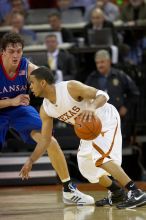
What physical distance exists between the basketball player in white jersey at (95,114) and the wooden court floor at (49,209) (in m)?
0.25

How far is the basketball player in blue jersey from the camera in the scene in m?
5.83

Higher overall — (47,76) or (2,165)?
(47,76)

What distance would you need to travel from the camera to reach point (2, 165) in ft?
25.8

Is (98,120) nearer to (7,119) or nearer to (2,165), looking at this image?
(7,119)

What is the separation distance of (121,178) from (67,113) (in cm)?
75

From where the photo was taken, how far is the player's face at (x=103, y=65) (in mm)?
8608

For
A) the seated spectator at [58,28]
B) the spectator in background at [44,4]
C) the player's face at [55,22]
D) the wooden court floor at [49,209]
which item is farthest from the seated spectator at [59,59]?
the spectator in background at [44,4]

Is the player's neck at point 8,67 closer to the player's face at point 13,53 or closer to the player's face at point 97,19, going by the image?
the player's face at point 13,53

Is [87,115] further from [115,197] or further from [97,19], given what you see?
[97,19]

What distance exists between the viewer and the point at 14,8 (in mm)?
11766

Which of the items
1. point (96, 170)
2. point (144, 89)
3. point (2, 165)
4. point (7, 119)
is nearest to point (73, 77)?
point (144, 89)

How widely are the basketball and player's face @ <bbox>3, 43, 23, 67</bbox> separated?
108 centimetres

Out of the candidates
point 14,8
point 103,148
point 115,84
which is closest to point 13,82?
point 103,148

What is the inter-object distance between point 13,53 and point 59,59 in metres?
3.67
